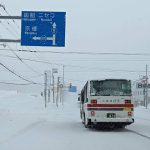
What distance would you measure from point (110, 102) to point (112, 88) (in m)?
0.80

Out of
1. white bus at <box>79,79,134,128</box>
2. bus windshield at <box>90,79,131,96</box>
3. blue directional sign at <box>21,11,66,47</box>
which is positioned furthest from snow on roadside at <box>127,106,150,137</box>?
blue directional sign at <box>21,11,66,47</box>

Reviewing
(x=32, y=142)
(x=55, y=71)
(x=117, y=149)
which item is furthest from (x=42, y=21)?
(x=55, y=71)

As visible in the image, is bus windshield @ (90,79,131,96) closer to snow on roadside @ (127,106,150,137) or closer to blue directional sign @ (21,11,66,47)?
snow on roadside @ (127,106,150,137)

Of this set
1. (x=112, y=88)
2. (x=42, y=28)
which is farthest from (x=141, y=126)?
(x=42, y=28)

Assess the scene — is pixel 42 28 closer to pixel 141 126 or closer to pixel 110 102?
pixel 110 102

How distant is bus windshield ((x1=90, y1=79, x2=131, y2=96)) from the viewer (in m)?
26.7

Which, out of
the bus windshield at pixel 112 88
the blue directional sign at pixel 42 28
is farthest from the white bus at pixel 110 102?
the blue directional sign at pixel 42 28

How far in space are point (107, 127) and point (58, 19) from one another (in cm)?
728

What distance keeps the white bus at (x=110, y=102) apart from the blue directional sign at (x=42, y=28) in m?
5.24

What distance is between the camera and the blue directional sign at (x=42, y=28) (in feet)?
101

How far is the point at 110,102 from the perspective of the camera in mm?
26516

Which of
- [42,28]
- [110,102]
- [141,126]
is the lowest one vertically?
[141,126]

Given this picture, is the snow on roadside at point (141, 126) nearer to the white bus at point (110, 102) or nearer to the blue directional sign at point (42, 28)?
the white bus at point (110, 102)

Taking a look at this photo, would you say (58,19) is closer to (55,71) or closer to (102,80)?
(102,80)
